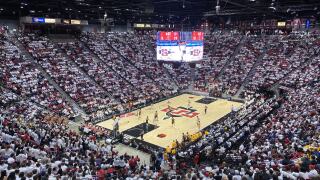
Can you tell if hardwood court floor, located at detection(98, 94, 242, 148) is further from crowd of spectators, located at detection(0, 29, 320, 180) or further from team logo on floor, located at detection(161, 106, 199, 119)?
crowd of spectators, located at detection(0, 29, 320, 180)

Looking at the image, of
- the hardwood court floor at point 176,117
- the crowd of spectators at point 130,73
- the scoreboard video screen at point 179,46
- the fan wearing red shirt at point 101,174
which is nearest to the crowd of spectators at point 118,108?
the fan wearing red shirt at point 101,174

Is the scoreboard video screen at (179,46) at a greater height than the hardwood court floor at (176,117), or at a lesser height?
greater

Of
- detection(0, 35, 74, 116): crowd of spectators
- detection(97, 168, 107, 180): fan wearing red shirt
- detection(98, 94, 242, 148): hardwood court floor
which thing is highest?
detection(0, 35, 74, 116): crowd of spectators

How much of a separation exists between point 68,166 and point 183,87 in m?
35.7

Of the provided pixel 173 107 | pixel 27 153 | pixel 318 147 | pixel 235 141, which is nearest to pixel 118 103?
pixel 173 107

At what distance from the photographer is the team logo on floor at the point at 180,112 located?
33.0 m

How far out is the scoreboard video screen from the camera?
3797cm

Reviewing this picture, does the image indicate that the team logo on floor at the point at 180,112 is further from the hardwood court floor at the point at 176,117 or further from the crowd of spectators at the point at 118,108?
the crowd of spectators at the point at 118,108

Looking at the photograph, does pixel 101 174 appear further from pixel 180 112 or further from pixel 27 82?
pixel 27 82

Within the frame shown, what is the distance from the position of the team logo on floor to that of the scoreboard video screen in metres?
7.06

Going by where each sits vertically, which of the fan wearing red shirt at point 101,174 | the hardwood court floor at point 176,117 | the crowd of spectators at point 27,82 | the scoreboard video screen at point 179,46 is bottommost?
the hardwood court floor at point 176,117

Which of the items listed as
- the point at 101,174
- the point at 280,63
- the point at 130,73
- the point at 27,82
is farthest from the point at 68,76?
the point at 280,63

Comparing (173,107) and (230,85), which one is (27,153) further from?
(230,85)

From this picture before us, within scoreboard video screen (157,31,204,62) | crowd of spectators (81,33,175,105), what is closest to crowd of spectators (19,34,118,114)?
crowd of spectators (81,33,175,105)
